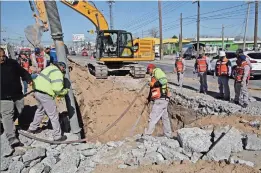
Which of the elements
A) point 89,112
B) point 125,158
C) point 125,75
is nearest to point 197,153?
point 125,158

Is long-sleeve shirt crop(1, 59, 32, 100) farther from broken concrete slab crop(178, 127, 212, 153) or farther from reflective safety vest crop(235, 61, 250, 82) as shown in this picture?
reflective safety vest crop(235, 61, 250, 82)

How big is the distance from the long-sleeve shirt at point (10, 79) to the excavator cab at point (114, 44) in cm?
945

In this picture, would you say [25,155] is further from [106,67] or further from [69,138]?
[106,67]

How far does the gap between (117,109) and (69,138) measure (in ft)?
18.7

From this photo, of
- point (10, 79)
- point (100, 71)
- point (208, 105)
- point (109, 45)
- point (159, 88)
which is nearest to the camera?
point (10, 79)

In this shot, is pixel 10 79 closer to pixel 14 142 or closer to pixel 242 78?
pixel 14 142

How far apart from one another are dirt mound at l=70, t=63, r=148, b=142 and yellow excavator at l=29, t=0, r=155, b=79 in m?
1.47

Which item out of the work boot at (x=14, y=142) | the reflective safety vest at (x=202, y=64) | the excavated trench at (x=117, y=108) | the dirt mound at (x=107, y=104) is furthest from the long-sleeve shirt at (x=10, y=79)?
the reflective safety vest at (x=202, y=64)

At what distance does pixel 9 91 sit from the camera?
5.37 m

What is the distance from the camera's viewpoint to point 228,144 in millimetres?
5156

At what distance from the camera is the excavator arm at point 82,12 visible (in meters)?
13.9

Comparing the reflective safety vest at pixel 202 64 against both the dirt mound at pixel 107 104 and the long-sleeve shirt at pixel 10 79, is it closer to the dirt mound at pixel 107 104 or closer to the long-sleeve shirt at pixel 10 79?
the dirt mound at pixel 107 104

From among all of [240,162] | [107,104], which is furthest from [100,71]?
[240,162]

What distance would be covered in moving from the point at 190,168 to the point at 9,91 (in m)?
3.56
